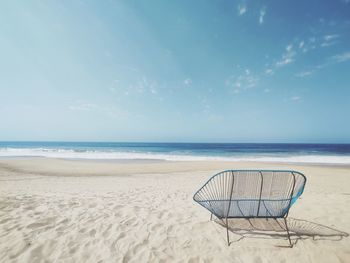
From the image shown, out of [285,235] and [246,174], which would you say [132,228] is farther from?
[285,235]

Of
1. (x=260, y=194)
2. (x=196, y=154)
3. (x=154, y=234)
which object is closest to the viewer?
(x=154, y=234)

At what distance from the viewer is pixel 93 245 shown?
2959mm

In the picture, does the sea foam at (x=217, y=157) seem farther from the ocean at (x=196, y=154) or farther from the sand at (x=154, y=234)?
the sand at (x=154, y=234)

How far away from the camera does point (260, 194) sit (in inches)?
136

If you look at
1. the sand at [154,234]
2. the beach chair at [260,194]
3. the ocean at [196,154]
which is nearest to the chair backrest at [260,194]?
the beach chair at [260,194]

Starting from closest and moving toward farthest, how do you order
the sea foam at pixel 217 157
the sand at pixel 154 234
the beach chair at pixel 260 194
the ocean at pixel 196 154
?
the sand at pixel 154 234 < the beach chair at pixel 260 194 < the sea foam at pixel 217 157 < the ocean at pixel 196 154

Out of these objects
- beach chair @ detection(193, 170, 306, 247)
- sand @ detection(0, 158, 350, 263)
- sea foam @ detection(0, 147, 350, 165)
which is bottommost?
sea foam @ detection(0, 147, 350, 165)

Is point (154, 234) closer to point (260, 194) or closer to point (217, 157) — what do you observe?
point (260, 194)

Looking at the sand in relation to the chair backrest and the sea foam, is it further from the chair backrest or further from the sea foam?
the sea foam

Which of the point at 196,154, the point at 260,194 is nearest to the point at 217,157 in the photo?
the point at 196,154

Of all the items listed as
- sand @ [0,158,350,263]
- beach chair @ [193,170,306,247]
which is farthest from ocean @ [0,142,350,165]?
beach chair @ [193,170,306,247]

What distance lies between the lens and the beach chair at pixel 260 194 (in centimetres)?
337

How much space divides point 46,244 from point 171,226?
2.04m

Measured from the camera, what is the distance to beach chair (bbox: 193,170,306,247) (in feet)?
11.1
